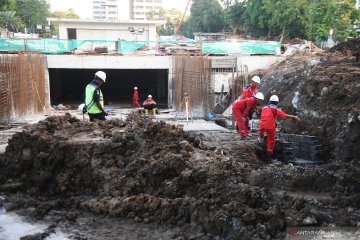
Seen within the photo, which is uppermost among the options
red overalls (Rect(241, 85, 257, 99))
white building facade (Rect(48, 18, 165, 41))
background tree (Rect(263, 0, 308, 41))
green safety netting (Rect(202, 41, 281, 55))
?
background tree (Rect(263, 0, 308, 41))

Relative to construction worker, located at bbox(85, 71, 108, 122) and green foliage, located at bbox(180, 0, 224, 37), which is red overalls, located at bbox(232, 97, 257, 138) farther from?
green foliage, located at bbox(180, 0, 224, 37)

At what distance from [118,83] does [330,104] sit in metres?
20.5

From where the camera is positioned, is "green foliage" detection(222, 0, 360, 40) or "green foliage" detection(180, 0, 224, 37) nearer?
"green foliage" detection(222, 0, 360, 40)

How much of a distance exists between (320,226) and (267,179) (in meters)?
1.50

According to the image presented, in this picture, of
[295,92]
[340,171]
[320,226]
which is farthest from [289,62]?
[320,226]

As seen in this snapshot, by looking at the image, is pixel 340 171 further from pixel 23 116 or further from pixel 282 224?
pixel 23 116

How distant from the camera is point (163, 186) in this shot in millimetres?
6273

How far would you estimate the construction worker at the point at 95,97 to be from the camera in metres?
7.86

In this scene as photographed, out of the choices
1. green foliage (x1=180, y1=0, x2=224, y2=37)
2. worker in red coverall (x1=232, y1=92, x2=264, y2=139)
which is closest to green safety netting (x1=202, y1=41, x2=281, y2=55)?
worker in red coverall (x1=232, y1=92, x2=264, y2=139)

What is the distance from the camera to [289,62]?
1656cm

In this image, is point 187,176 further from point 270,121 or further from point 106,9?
point 106,9

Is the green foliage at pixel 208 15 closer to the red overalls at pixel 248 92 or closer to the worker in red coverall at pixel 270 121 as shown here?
the red overalls at pixel 248 92

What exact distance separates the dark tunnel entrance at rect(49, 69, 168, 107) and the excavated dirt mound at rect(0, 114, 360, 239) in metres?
18.9

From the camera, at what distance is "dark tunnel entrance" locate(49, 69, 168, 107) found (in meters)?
27.0
